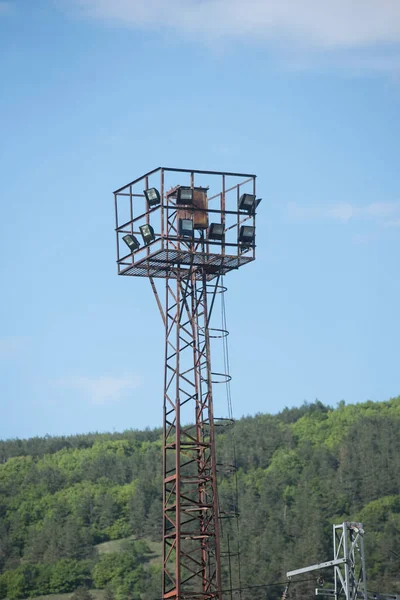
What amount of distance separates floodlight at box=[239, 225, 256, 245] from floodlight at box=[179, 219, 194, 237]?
2249 mm

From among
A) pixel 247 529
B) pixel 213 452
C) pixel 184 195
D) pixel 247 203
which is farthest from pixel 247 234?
pixel 247 529

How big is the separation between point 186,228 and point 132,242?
230cm

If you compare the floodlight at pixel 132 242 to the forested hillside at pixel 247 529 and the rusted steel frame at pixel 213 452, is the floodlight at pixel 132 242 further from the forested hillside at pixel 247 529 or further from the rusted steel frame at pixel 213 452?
the forested hillside at pixel 247 529

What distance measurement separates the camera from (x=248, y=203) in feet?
175

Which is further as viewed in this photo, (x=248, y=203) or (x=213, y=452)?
(x=248, y=203)

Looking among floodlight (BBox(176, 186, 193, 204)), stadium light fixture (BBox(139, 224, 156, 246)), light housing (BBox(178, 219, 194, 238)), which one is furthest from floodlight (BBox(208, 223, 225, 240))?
stadium light fixture (BBox(139, 224, 156, 246))

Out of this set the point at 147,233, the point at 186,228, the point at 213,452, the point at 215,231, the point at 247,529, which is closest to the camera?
the point at 213,452

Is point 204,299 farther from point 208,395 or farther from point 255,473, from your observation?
point 255,473

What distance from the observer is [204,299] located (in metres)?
52.1

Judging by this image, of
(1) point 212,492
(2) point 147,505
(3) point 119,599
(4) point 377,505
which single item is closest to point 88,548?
(2) point 147,505

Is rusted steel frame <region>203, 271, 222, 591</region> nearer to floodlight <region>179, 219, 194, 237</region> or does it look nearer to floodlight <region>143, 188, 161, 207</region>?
floodlight <region>179, 219, 194, 237</region>

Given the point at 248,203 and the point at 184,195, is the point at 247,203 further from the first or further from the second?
the point at 184,195

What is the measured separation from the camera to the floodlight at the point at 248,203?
5341 centimetres

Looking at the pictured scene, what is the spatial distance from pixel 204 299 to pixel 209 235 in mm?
2422
